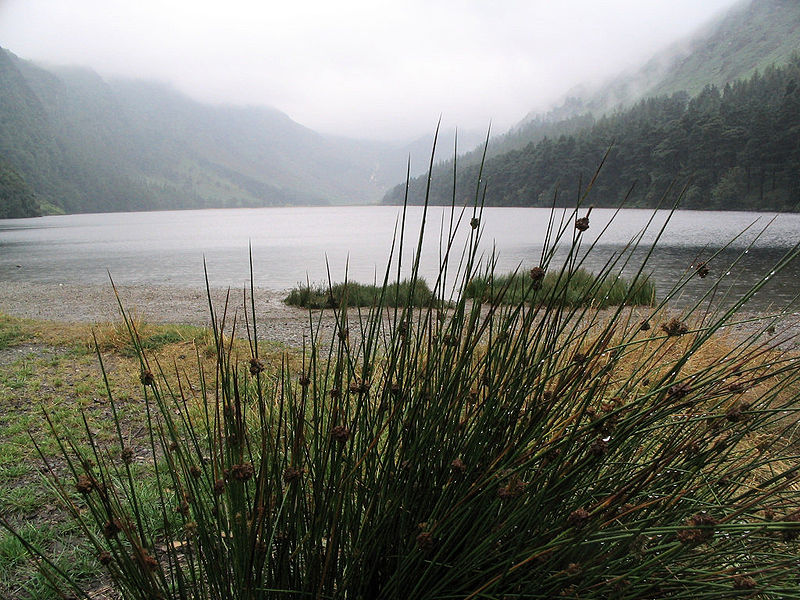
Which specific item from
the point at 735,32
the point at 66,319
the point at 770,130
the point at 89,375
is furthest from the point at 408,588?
the point at 735,32

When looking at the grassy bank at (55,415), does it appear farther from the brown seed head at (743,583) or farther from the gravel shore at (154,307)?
the gravel shore at (154,307)

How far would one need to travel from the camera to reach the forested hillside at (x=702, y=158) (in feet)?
181

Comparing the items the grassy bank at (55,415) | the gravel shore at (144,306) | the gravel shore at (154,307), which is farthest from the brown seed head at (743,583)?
the gravel shore at (144,306)

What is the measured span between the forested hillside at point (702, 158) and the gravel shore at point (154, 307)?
35.1 metres

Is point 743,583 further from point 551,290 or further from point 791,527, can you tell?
point 551,290

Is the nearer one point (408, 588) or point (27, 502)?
point (408, 588)

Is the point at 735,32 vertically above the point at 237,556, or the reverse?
the point at 735,32

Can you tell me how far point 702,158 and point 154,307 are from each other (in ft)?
217

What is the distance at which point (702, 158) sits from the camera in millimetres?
62312

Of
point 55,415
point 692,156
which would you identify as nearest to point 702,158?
point 692,156

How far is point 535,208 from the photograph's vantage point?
92750 millimetres

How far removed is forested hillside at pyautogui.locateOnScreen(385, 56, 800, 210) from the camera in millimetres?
55281

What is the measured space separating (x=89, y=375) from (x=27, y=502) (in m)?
3.06

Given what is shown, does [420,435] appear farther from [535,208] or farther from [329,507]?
[535,208]
